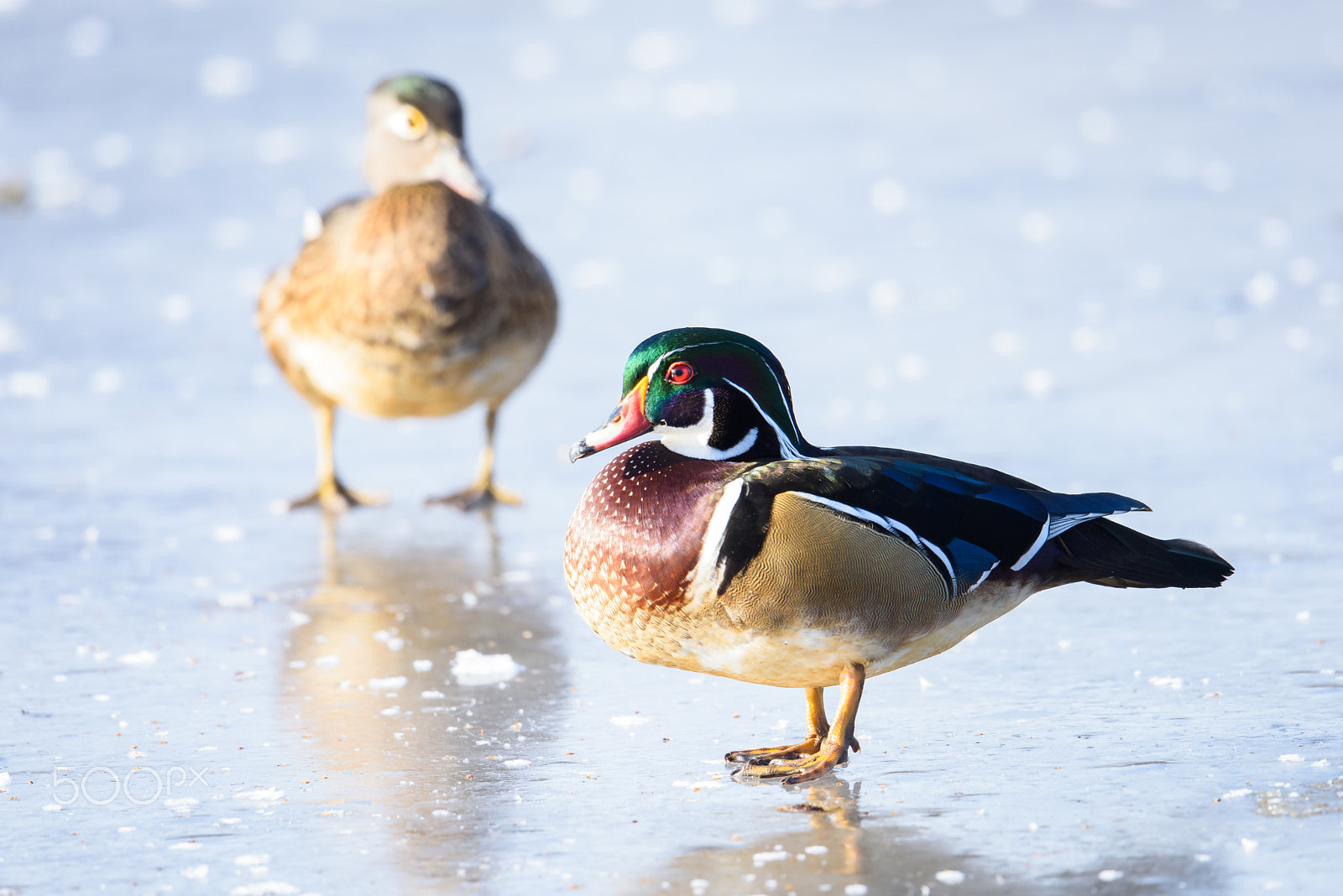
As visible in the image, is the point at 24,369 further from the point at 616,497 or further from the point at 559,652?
the point at 616,497

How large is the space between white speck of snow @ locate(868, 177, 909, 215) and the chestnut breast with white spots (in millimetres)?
6910

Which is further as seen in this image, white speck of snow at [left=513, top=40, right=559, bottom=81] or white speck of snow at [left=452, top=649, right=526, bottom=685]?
white speck of snow at [left=513, top=40, right=559, bottom=81]

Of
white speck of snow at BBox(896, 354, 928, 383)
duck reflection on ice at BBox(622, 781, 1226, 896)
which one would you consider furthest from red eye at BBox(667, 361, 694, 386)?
white speck of snow at BBox(896, 354, 928, 383)

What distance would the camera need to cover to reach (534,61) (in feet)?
49.9

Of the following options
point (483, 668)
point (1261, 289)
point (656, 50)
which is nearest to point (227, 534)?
point (483, 668)

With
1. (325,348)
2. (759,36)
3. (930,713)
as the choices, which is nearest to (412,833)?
(930,713)

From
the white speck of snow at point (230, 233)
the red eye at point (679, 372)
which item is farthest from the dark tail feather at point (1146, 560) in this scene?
the white speck of snow at point (230, 233)

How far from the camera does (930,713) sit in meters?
4.19

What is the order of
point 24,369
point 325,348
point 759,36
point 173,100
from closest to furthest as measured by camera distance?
1. point 325,348
2. point 24,369
3. point 173,100
4. point 759,36

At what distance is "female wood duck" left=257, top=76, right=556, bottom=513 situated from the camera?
6254mm

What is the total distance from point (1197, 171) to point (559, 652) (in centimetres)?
732

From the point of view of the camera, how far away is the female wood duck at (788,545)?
3670 mm

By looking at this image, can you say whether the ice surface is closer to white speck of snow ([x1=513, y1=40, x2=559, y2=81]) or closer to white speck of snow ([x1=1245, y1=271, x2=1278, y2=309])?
white speck of snow ([x1=1245, y1=271, x2=1278, y2=309])

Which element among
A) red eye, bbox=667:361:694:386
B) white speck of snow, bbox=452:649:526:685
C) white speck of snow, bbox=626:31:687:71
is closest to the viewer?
red eye, bbox=667:361:694:386
